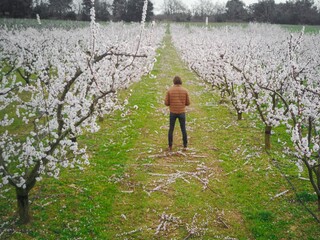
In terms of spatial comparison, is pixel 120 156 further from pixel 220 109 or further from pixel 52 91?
pixel 220 109

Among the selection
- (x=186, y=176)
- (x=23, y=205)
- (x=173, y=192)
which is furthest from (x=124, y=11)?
(x=23, y=205)

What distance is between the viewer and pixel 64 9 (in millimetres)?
61125

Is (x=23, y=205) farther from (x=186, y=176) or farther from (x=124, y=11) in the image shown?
(x=124, y=11)

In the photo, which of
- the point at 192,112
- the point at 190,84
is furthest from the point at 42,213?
the point at 190,84

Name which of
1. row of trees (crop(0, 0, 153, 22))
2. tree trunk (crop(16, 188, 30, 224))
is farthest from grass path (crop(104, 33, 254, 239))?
row of trees (crop(0, 0, 153, 22))

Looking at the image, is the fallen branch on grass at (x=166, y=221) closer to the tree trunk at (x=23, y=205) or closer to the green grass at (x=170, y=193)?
the green grass at (x=170, y=193)

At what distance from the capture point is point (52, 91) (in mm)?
7859

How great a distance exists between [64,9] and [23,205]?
2413 inches

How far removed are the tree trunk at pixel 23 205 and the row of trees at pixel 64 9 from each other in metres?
44.3

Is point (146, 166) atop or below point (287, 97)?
below

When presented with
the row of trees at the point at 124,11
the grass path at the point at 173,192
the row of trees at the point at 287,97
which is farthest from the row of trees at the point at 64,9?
the grass path at the point at 173,192

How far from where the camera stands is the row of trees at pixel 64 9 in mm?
50031

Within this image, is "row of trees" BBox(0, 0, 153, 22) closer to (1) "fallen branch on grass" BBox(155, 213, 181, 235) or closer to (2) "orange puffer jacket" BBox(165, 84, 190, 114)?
(2) "orange puffer jacket" BBox(165, 84, 190, 114)

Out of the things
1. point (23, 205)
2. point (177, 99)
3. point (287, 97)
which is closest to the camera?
point (23, 205)
